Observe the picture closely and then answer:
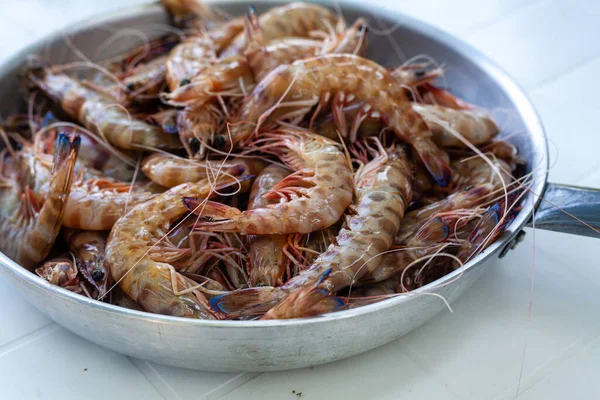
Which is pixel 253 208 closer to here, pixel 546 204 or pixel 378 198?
pixel 378 198

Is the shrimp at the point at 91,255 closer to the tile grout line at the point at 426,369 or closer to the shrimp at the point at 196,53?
the shrimp at the point at 196,53

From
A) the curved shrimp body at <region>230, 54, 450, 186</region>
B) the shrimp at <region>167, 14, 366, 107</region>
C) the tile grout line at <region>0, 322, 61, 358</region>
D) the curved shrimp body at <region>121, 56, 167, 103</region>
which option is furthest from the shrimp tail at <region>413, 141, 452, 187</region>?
the tile grout line at <region>0, 322, 61, 358</region>

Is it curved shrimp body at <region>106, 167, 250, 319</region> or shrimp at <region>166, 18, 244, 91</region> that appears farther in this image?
shrimp at <region>166, 18, 244, 91</region>

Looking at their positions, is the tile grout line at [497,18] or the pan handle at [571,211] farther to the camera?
the tile grout line at [497,18]

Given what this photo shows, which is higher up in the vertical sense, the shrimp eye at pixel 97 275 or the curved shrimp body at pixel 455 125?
the curved shrimp body at pixel 455 125

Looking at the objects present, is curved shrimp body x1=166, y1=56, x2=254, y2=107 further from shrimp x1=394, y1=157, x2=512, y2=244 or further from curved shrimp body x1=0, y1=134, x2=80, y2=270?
shrimp x1=394, y1=157, x2=512, y2=244

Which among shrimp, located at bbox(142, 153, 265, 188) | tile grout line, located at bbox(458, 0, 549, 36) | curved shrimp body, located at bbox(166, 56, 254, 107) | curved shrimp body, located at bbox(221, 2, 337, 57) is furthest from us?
tile grout line, located at bbox(458, 0, 549, 36)

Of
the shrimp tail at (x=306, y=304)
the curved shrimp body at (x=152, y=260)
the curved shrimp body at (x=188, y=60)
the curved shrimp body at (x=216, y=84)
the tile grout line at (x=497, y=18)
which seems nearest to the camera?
the shrimp tail at (x=306, y=304)

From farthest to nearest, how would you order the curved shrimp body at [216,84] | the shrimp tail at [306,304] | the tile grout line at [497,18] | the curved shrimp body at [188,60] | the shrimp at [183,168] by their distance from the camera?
the tile grout line at [497,18]
the curved shrimp body at [188,60]
the curved shrimp body at [216,84]
the shrimp at [183,168]
the shrimp tail at [306,304]

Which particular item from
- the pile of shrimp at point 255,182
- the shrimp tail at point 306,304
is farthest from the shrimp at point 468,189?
the shrimp tail at point 306,304
